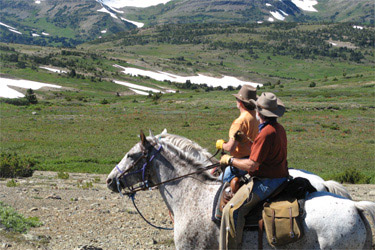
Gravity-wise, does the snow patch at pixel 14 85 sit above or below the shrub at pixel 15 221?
below

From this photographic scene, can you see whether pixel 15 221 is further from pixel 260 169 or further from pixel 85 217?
pixel 260 169

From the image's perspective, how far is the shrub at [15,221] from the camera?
966 cm

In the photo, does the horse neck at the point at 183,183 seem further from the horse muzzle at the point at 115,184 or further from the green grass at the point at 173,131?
the green grass at the point at 173,131

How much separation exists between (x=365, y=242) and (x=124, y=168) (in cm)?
406

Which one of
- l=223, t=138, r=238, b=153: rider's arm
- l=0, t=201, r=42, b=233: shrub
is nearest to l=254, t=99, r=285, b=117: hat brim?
l=223, t=138, r=238, b=153: rider's arm

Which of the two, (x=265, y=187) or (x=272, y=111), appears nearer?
(x=265, y=187)

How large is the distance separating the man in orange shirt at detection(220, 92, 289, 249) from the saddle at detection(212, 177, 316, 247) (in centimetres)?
14

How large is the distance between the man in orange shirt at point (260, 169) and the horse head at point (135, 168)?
1527mm

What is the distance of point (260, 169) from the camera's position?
5602 mm

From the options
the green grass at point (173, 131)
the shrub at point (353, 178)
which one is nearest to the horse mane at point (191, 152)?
the shrub at point (353, 178)

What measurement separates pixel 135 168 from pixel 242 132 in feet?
6.67

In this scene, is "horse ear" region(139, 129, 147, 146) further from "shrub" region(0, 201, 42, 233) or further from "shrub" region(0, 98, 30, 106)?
"shrub" region(0, 98, 30, 106)

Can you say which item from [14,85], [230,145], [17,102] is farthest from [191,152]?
[14,85]

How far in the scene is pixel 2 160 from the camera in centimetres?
1869
